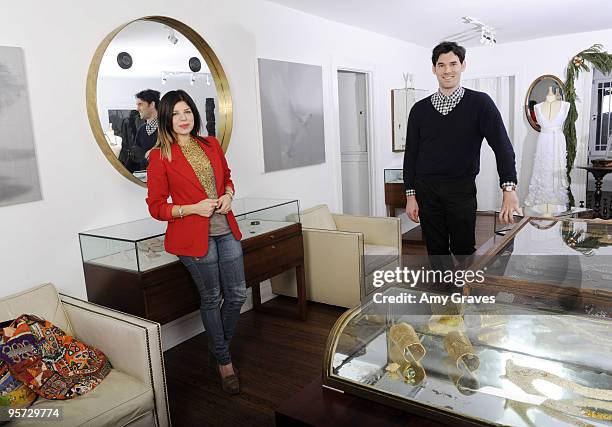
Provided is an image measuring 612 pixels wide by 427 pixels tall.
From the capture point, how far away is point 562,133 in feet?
20.7

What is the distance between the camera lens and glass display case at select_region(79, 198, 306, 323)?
2.43 meters

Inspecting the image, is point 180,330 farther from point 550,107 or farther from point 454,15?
point 550,107

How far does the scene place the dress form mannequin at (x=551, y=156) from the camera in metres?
6.24

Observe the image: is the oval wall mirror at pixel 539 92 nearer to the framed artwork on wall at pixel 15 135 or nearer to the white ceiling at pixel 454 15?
the white ceiling at pixel 454 15

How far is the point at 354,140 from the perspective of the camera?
5867mm

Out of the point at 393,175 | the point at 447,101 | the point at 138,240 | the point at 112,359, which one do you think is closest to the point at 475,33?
the point at 393,175

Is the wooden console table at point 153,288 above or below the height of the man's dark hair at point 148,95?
below

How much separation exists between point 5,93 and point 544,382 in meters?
2.52

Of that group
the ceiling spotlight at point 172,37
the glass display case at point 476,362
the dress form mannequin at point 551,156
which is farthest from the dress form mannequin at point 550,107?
the glass display case at point 476,362

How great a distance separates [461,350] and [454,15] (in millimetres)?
4110

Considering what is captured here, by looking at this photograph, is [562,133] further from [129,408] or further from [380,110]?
[129,408]

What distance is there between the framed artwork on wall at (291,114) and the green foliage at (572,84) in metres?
3.67

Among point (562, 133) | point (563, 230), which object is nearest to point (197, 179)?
point (563, 230)

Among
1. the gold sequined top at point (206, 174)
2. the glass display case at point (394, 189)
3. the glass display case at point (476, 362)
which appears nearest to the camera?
the glass display case at point (476, 362)
